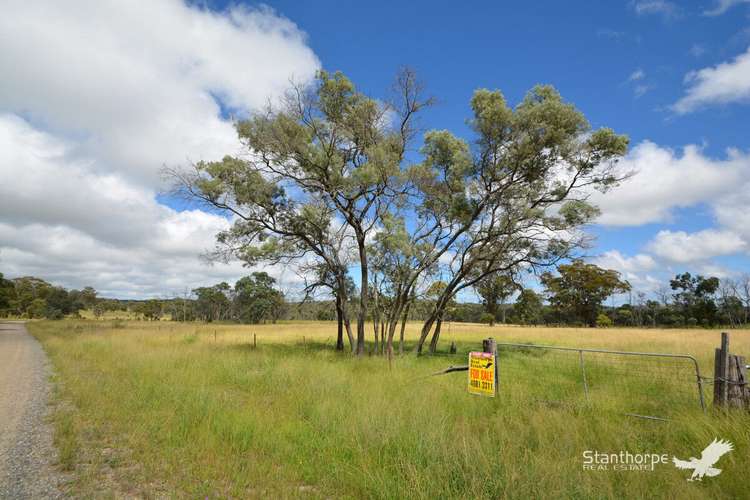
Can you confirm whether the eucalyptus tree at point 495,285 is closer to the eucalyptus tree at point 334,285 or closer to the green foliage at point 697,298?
the eucalyptus tree at point 334,285

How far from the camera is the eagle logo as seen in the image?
4475 mm

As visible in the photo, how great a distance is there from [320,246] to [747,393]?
15169mm

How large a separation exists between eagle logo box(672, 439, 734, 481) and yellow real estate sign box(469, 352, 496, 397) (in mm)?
3202

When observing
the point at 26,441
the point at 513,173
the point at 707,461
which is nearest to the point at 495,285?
the point at 513,173

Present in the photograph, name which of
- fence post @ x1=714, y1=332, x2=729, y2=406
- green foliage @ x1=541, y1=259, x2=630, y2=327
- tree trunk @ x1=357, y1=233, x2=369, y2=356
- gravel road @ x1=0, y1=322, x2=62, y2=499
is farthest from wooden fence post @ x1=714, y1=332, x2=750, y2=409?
green foliage @ x1=541, y1=259, x2=630, y2=327

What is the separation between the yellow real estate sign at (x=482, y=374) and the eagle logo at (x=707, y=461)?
3202mm

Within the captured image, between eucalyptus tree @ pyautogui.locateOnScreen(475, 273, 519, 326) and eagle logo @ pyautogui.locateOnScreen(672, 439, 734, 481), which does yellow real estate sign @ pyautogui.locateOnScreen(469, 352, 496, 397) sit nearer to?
eagle logo @ pyautogui.locateOnScreen(672, 439, 734, 481)

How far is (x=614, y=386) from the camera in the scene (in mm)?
9617

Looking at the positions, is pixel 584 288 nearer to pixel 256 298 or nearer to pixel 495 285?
pixel 495 285

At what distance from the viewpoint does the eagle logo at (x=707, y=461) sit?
4475mm

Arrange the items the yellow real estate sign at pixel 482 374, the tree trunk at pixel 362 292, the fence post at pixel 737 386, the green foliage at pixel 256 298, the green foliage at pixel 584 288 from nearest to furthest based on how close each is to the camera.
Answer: the fence post at pixel 737 386 < the yellow real estate sign at pixel 482 374 < the tree trunk at pixel 362 292 < the green foliage at pixel 584 288 < the green foliage at pixel 256 298

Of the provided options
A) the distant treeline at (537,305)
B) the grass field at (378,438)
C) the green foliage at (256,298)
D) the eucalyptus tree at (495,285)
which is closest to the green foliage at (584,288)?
the distant treeline at (537,305)

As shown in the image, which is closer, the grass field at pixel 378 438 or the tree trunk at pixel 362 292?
the grass field at pixel 378 438

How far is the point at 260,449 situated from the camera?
5.63 meters
